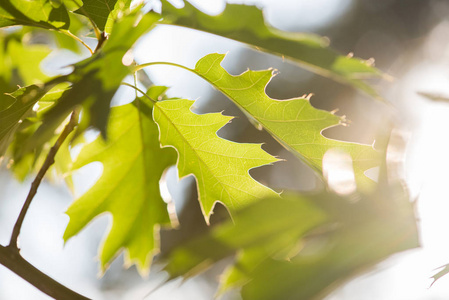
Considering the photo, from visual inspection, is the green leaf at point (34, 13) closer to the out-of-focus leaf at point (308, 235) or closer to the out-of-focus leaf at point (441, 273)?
the out-of-focus leaf at point (308, 235)

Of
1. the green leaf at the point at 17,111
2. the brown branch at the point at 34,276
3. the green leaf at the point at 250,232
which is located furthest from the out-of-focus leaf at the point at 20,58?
Result: the green leaf at the point at 250,232

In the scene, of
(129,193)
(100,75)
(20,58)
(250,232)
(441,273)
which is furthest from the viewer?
(20,58)

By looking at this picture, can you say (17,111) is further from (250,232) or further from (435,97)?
(435,97)

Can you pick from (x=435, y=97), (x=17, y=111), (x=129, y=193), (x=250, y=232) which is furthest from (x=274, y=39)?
(x=129, y=193)

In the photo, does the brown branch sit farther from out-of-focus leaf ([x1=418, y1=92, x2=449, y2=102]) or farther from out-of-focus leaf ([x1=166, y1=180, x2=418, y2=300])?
out-of-focus leaf ([x1=418, y1=92, x2=449, y2=102])

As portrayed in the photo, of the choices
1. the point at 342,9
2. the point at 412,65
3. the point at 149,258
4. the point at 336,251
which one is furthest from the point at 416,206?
the point at 342,9

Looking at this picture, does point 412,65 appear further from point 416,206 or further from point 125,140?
point 416,206
